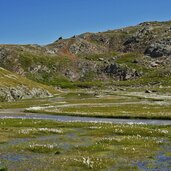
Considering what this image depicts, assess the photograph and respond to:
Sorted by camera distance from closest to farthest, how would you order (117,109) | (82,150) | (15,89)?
1. (82,150)
2. (117,109)
3. (15,89)

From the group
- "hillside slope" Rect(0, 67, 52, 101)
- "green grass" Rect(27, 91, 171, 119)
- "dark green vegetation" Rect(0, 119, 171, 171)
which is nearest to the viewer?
"dark green vegetation" Rect(0, 119, 171, 171)

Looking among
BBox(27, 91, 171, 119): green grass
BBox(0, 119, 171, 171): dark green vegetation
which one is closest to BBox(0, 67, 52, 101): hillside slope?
BBox(27, 91, 171, 119): green grass

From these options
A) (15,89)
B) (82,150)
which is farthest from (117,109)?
(15,89)

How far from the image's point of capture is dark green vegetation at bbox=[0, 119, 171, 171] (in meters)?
26.0

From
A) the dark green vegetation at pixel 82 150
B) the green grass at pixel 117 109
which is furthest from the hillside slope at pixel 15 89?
the dark green vegetation at pixel 82 150

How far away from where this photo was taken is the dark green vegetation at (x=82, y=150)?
85.1 feet

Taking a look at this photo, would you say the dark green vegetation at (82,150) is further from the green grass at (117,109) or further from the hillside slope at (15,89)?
the hillside slope at (15,89)

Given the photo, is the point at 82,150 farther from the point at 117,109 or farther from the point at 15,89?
the point at 15,89

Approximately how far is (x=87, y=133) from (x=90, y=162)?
1857cm

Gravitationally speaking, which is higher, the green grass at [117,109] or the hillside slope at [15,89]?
the hillside slope at [15,89]

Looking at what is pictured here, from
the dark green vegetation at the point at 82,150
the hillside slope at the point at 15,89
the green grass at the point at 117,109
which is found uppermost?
the hillside slope at the point at 15,89

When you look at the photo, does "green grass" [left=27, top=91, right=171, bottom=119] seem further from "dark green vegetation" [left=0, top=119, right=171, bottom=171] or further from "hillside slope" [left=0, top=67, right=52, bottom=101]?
"hillside slope" [left=0, top=67, right=52, bottom=101]

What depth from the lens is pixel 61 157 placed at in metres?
28.7

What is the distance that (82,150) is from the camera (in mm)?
32219
